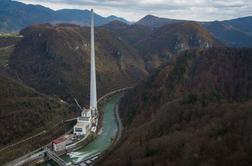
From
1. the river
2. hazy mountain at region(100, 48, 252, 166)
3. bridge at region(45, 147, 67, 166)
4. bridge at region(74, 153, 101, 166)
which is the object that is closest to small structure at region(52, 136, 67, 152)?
bridge at region(45, 147, 67, 166)

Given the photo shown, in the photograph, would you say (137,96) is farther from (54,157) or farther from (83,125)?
(54,157)

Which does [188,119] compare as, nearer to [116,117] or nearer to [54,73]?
[116,117]

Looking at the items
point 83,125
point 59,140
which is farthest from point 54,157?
point 83,125

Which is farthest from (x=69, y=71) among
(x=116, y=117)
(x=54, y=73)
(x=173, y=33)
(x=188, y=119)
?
(x=173, y=33)

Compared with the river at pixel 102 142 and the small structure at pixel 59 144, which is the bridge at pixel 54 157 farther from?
the small structure at pixel 59 144

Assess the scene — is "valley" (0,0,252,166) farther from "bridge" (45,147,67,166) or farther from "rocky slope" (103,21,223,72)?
"bridge" (45,147,67,166)
